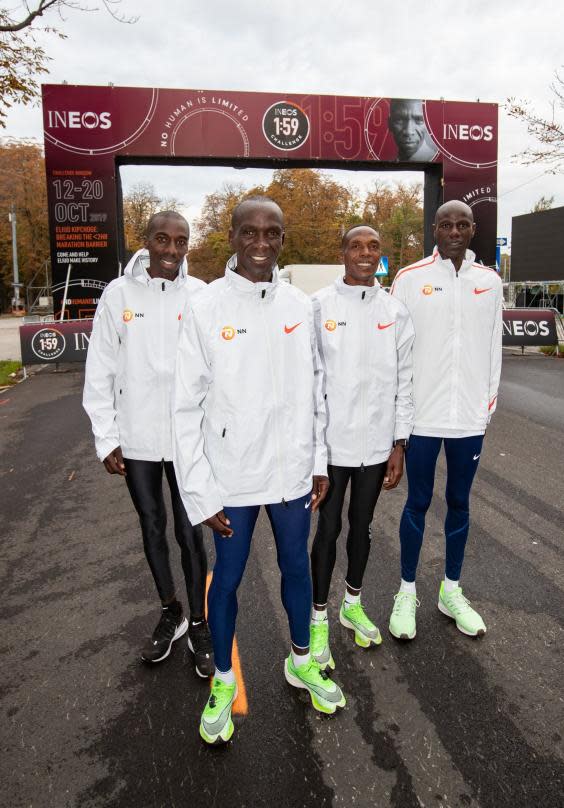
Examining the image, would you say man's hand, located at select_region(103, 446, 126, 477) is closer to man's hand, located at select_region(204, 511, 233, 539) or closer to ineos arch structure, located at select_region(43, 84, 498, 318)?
man's hand, located at select_region(204, 511, 233, 539)

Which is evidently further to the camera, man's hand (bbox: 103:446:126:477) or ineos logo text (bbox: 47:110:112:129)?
ineos logo text (bbox: 47:110:112:129)

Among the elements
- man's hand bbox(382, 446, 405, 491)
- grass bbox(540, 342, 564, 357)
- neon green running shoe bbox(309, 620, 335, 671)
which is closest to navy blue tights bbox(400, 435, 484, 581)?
man's hand bbox(382, 446, 405, 491)

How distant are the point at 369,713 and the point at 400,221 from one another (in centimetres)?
5816

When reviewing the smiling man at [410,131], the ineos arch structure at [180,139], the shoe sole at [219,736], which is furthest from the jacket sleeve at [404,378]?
the smiling man at [410,131]

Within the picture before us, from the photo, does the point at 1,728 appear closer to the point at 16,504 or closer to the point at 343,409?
the point at 343,409

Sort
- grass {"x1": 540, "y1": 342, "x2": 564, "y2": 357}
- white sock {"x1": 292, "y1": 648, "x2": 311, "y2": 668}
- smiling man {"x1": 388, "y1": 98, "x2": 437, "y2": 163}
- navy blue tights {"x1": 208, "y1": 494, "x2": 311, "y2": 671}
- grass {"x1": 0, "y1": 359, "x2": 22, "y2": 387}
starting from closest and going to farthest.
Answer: navy blue tights {"x1": 208, "y1": 494, "x2": 311, "y2": 671} → white sock {"x1": 292, "y1": 648, "x2": 311, "y2": 668} → grass {"x1": 0, "y1": 359, "x2": 22, "y2": 387} → grass {"x1": 540, "y1": 342, "x2": 564, "y2": 357} → smiling man {"x1": 388, "y1": 98, "x2": 437, "y2": 163}

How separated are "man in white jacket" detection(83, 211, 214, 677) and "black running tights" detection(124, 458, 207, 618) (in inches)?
0.4

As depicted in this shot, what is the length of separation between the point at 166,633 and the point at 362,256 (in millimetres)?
2228

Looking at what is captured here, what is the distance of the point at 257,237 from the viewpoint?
7.52 ft

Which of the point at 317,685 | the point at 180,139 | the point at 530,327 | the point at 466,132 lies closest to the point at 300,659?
the point at 317,685

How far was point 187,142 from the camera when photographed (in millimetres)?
15961

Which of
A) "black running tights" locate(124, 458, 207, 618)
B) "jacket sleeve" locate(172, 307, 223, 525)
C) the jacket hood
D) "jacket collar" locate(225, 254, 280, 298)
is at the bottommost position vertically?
"black running tights" locate(124, 458, 207, 618)

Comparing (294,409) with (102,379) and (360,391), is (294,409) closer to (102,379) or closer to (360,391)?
(360,391)

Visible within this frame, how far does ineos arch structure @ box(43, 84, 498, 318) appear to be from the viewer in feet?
50.7
